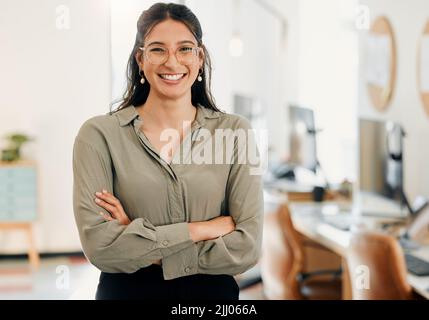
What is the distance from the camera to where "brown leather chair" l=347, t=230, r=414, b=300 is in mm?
1689

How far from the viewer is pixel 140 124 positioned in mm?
984

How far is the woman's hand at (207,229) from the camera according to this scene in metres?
0.97

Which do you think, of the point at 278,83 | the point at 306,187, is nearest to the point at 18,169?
the point at 306,187

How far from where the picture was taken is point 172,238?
0.96 m

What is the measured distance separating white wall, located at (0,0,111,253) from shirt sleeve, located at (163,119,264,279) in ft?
0.62

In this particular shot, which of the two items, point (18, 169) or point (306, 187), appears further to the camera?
point (306, 187)

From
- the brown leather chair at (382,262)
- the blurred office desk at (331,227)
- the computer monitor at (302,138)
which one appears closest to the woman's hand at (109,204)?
the brown leather chair at (382,262)

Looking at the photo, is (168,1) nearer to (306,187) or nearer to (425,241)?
(425,241)

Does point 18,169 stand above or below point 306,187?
above

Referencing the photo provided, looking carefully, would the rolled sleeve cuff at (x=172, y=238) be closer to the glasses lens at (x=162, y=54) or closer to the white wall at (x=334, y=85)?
the glasses lens at (x=162, y=54)

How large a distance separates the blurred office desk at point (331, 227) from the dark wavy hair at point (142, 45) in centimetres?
93

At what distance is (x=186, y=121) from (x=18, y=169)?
0.28m

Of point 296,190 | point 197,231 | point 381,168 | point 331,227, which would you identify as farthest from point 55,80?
point 296,190
